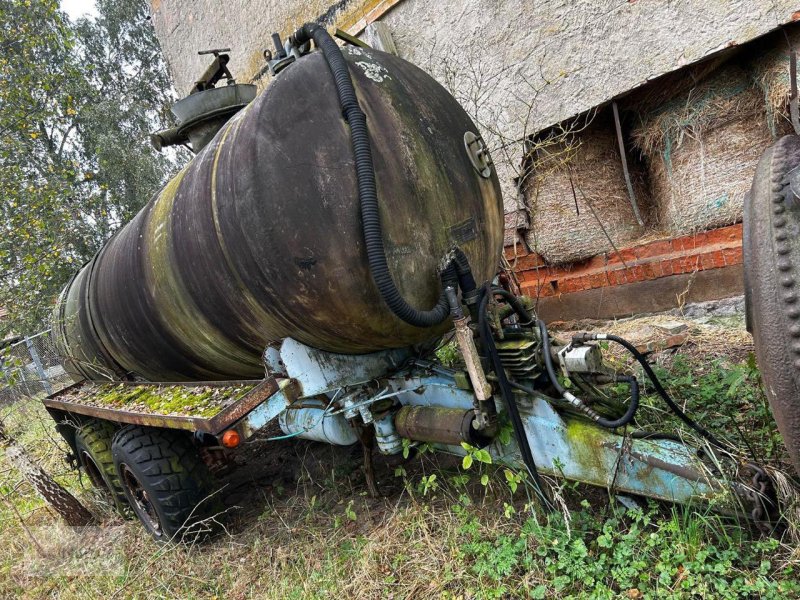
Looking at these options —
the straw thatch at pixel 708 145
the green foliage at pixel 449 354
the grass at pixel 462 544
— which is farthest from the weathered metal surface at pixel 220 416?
the straw thatch at pixel 708 145

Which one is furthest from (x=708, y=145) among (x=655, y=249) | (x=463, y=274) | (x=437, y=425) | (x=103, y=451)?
(x=103, y=451)

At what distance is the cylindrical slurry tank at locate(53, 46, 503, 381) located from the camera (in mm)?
2037

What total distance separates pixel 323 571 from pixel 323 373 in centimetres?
102

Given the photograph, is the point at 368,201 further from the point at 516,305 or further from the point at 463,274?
the point at 516,305

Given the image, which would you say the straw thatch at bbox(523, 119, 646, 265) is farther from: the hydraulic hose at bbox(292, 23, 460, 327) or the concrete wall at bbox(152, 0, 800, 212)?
the hydraulic hose at bbox(292, 23, 460, 327)

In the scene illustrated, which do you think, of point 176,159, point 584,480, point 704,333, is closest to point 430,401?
point 584,480

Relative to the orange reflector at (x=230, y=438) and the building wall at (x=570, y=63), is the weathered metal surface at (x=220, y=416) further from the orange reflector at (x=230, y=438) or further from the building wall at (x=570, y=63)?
the building wall at (x=570, y=63)

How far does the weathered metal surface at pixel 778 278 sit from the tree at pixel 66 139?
6538 mm

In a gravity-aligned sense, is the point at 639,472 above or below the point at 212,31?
below

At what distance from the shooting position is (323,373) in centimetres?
251

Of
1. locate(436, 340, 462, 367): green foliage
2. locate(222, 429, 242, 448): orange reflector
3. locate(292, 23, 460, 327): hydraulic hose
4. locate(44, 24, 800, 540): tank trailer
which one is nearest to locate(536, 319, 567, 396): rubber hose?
locate(44, 24, 800, 540): tank trailer

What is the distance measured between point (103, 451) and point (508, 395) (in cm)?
337

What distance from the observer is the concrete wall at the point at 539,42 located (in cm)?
367

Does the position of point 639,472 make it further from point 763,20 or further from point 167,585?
point 763,20
